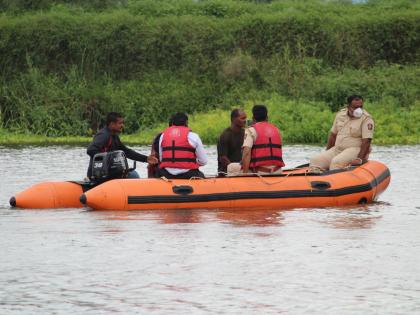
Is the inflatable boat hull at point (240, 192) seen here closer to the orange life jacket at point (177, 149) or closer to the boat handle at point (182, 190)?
the boat handle at point (182, 190)

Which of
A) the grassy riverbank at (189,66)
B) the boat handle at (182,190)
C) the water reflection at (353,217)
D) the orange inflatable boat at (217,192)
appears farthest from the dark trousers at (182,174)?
the grassy riverbank at (189,66)

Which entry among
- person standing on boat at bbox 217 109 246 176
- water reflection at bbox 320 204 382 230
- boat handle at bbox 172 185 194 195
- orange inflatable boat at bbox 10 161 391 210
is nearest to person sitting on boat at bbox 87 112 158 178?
orange inflatable boat at bbox 10 161 391 210

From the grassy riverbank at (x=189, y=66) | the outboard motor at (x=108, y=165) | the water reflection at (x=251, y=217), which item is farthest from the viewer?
the grassy riverbank at (x=189, y=66)

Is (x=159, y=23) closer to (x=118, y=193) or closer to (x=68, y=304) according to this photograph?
(x=118, y=193)

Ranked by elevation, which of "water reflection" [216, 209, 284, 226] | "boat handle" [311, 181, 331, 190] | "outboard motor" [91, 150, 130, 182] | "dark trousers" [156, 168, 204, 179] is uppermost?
"outboard motor" [91, 150, 130, 182]

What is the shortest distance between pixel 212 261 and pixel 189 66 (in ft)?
66.1

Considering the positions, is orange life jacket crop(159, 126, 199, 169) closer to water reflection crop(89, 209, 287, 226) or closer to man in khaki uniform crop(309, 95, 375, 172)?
water reflection crop(89, 209, 287, 226)

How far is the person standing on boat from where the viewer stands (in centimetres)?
1402

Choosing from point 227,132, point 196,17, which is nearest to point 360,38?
point 196,17

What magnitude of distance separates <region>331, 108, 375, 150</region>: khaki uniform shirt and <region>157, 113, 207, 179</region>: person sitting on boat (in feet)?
6.82

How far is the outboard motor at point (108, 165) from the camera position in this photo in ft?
43.7

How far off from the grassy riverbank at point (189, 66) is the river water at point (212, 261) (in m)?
13.9

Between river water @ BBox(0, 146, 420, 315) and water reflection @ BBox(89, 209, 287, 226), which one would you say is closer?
river water @ BBox(0, 146, 420, 315)

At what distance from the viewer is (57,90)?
29.1 meters
